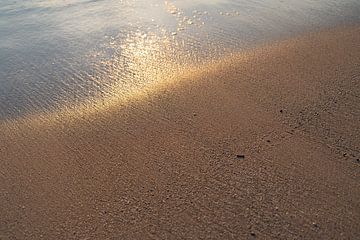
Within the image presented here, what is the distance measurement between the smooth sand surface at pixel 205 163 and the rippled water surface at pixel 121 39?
0.55 meters

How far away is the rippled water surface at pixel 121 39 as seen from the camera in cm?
441

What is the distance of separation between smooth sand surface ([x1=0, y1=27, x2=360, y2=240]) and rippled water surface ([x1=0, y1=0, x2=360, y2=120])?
1.80 ft

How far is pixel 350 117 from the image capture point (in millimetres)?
3273

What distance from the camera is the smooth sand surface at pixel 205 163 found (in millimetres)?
2525

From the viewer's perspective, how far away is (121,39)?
5641mm

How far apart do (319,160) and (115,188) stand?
1.55 metres

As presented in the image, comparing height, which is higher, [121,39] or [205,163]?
[121,39]

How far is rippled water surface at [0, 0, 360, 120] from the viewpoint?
4414 mm

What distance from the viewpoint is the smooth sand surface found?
2525mm

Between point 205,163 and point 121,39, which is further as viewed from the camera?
point 121,39

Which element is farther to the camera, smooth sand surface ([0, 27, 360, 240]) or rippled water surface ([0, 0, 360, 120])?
rippled water surface ([0, 0, 360, 120])

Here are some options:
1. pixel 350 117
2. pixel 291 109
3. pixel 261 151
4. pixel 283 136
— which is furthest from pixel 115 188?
pixel 350 117

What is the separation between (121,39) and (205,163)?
3219mm

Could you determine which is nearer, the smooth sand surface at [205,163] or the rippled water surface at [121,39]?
the smooth sand surface at [205,163]
